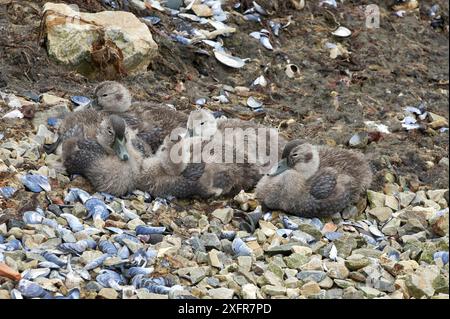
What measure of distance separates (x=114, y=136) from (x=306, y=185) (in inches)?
61.4

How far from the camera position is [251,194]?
7543mm

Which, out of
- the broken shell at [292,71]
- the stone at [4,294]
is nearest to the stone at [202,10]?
the broken shell at [292,71]

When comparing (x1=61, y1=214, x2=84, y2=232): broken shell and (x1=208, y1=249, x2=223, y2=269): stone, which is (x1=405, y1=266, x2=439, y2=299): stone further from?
(x1=61, y1=214, x2=84, y2=232): broken shell

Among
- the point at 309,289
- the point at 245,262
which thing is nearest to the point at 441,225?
the point at 309,289

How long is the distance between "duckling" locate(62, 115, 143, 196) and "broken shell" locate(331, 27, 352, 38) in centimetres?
408

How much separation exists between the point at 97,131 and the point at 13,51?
5.79 ft

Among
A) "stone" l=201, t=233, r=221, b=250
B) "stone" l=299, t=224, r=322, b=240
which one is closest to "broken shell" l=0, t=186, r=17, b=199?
"stone" l=201, t=233, r=221, b=250

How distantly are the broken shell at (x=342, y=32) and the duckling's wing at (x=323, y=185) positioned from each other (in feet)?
12.1

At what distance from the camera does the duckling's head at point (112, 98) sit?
8.02 m

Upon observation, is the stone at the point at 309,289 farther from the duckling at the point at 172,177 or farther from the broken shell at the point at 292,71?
the broken shell at the point at 292,71

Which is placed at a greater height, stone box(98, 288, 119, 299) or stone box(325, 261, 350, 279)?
stone box(98, 288, 119, 299)

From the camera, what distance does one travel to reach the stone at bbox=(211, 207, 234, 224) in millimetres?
7071

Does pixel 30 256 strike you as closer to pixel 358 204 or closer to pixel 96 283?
pixel 96 283
